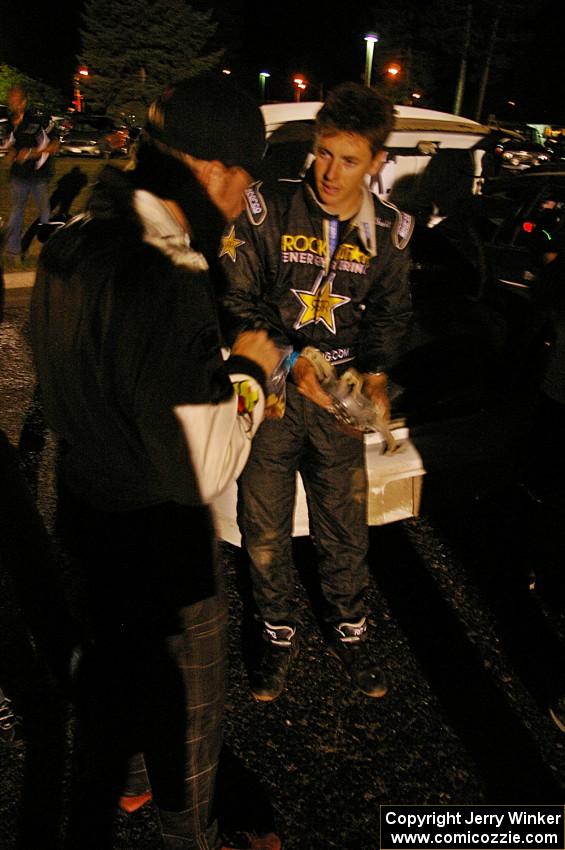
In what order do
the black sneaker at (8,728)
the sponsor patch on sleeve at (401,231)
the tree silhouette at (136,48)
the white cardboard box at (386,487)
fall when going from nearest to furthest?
the black sneaker at (8,728), the sponsor patch on sleeve at (401,231), the white cardboard box at (386,487), the tree silhouette at (136,48)

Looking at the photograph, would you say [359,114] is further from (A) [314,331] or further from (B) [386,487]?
(B) [386,487]

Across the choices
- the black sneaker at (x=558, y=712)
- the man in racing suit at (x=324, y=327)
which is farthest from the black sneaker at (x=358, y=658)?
the black sneaker at (x=558, y=712)

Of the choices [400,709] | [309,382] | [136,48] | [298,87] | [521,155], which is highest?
[136,48]

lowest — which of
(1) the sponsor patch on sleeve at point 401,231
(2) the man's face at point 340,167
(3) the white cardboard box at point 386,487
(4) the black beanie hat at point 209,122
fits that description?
(3) the white cardboard box at point 386,487

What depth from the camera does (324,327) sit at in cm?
237

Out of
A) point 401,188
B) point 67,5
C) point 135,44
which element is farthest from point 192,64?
point 401,188

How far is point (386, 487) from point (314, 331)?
95 centimetres

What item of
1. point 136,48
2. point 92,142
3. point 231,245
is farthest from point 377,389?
point 136,48

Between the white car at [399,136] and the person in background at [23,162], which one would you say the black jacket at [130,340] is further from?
the person in background at [23,162]

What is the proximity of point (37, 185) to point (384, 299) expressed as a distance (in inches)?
279

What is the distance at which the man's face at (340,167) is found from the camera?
7.23ft

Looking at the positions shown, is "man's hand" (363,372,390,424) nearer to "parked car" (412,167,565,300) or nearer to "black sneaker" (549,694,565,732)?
"black sneaker" (549,694,565,732)

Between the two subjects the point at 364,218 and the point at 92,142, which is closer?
the point at 364,218

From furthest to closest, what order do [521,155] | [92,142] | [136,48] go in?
[136,48] → [92,142] → [521,155]
